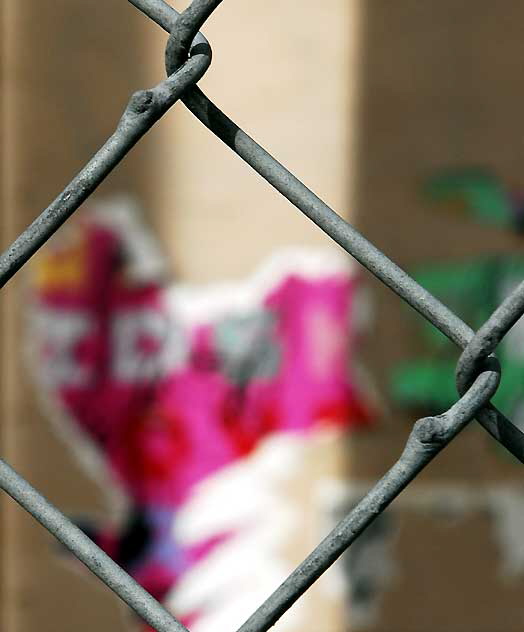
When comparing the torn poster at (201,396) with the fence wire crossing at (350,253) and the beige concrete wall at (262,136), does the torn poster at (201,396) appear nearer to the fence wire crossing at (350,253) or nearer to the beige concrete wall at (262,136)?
the beige concrete wall at (262,136)

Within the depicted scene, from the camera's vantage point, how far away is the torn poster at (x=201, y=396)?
1.90 metres

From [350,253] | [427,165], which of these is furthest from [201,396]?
[350,253]

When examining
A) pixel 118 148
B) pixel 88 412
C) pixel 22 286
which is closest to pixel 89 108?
pixel 22 286

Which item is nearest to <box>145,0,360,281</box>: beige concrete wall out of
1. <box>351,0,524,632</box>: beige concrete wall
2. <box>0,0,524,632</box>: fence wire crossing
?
<box>351,0,524,632</box>: beige concrete wall

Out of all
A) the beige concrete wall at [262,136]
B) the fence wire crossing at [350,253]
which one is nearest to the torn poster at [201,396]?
the beige concrete wall at [262,136]

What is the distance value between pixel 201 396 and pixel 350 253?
1536 mm

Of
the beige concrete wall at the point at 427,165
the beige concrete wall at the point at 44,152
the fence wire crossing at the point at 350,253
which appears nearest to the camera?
the fence wire crossing at the point at 350,253

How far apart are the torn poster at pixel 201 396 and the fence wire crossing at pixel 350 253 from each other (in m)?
1.46

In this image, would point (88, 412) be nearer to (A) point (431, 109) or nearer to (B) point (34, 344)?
(B) point (34, 344)

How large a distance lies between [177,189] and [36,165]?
259mm

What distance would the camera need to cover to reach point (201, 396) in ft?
6.36

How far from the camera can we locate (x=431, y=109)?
1.94 metres

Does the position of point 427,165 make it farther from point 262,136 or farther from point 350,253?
point 350,253

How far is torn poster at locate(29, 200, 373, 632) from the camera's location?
6.24 ft
